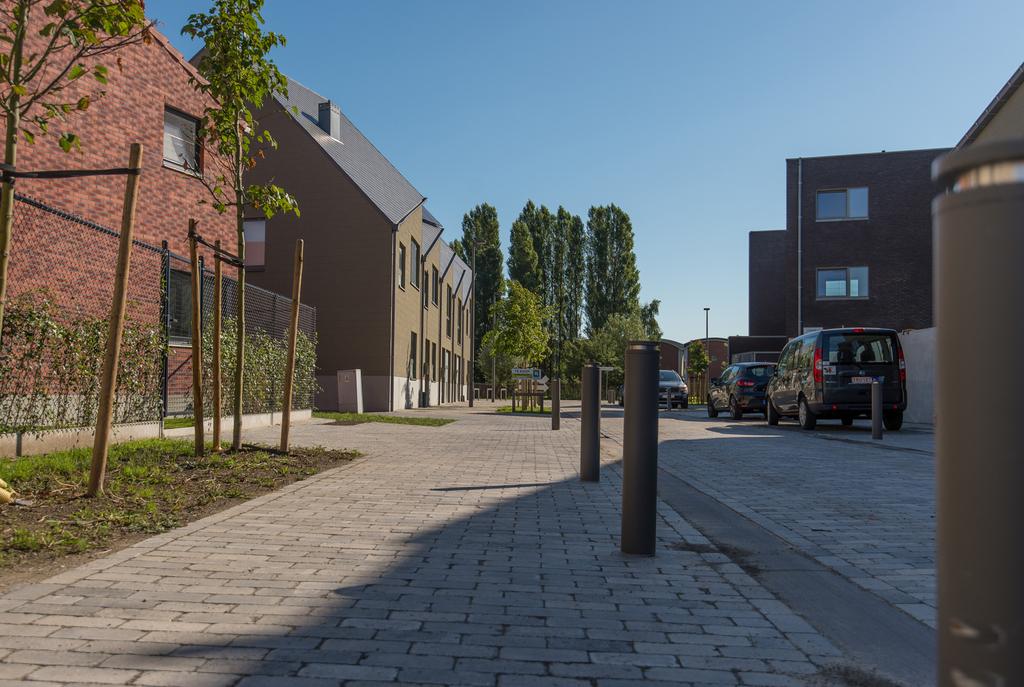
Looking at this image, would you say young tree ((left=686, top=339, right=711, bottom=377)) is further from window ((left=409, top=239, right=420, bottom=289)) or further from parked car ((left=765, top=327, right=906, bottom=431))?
parked car ((left=765, top=327, right=906, bottom=431))

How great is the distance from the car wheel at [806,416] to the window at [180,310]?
38.7 feet

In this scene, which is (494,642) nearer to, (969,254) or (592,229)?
(969,254)

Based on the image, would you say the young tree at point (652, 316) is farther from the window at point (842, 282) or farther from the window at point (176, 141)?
the window at point (176, 141)

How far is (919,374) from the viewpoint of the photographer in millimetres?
20266

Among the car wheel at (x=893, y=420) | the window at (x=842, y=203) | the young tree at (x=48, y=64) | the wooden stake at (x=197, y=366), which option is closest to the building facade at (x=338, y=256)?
the car wheel at (x=893, y=420)

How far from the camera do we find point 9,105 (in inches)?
230

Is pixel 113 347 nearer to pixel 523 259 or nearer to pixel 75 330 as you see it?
pixel 75 330

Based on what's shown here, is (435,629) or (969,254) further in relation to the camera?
(435,629)

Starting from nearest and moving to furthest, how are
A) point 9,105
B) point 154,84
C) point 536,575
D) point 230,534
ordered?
point 536,575, point 230,534, point 9,105, point 154,84

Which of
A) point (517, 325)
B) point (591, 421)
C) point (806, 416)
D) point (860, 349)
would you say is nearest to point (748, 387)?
point (806, 416)

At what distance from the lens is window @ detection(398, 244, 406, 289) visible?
28.6 m

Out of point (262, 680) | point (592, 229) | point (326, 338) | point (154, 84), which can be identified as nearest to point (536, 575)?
point (262, 680)

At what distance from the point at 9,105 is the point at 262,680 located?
198 inches

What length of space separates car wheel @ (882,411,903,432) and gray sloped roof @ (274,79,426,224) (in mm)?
16341
